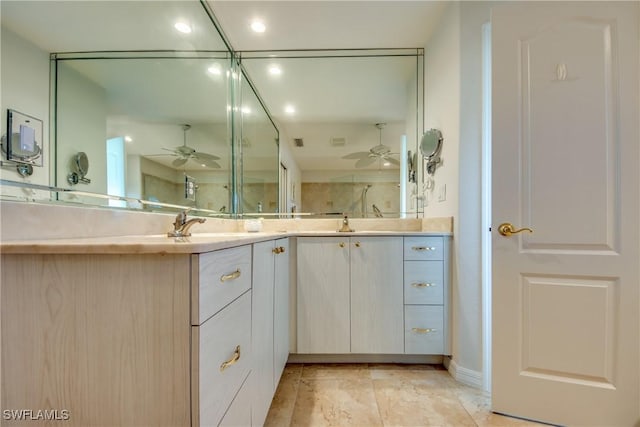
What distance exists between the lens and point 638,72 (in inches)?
46.4

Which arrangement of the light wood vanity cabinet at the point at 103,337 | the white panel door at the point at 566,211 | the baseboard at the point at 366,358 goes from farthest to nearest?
1. the baseboard at the point at 366,358
2. the white panel door at the point at 566,211
3. the light wood vanity cabinet at the point at 103,337

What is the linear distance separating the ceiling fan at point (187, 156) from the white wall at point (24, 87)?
65 cm

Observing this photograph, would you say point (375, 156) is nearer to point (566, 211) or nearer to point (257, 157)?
point (257, 157)

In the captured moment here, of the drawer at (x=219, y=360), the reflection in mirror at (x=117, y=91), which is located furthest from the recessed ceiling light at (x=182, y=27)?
the drawer at (x=219, y=360)

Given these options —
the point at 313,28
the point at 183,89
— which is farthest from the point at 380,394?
the point at 313,28

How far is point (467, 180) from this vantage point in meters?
1.59

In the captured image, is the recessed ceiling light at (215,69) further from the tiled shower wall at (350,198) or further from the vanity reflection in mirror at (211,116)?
the tiled shower wall at (350,198)

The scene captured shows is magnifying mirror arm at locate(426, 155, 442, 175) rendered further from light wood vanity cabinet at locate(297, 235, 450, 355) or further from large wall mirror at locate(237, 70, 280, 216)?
large wall mirror at locate(237, 70, 280, 216)

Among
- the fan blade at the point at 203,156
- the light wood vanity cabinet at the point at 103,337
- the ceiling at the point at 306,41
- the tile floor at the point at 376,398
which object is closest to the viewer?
the light wood vanity cabinet at the point at 103,337

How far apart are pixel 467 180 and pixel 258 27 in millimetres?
1832

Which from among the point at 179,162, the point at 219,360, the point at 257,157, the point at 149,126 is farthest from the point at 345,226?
the point at 219,360

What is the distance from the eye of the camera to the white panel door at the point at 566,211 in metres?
1.18

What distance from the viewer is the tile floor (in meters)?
1.30

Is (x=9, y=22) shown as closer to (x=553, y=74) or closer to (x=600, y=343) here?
(x=553, y=74)
